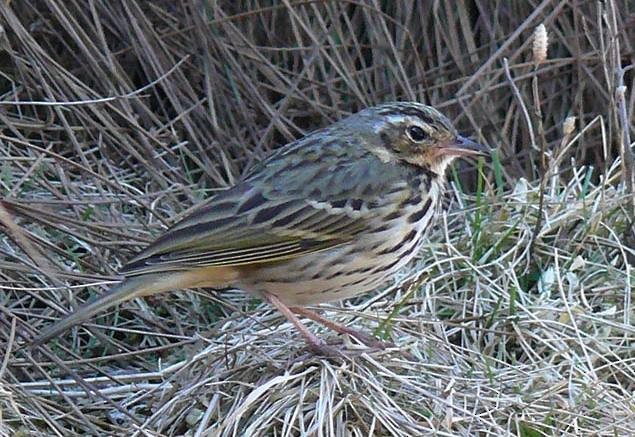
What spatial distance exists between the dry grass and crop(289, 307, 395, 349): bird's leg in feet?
0.22

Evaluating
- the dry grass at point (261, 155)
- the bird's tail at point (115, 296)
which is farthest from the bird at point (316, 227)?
the dry grass at point (261, 155)

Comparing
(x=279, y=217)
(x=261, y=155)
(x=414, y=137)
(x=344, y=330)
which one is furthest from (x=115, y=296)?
(x=261, y=155)

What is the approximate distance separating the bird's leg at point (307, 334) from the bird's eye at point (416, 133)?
0.81m

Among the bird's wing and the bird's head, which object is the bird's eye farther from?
the bird's wing

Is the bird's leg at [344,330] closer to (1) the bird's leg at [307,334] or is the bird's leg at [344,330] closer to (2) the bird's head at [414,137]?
(1) the bird's leg at [307,334]

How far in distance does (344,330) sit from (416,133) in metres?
0.80

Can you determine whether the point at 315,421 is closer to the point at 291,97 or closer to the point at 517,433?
the point at 517,433

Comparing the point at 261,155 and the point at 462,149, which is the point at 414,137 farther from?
the point at 261,155

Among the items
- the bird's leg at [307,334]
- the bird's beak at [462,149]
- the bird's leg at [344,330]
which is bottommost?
the bird's leg at [344,330]

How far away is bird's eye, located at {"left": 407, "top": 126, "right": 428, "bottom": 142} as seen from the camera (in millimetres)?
5242

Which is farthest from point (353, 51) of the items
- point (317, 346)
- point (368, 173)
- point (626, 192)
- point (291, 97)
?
point (317, 346)

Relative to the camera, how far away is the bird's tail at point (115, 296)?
15.6 feet

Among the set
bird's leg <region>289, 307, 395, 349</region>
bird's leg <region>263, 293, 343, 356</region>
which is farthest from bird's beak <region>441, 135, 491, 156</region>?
bird's leg <region>263, 293, 343, 356</region>

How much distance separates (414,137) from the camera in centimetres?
525
